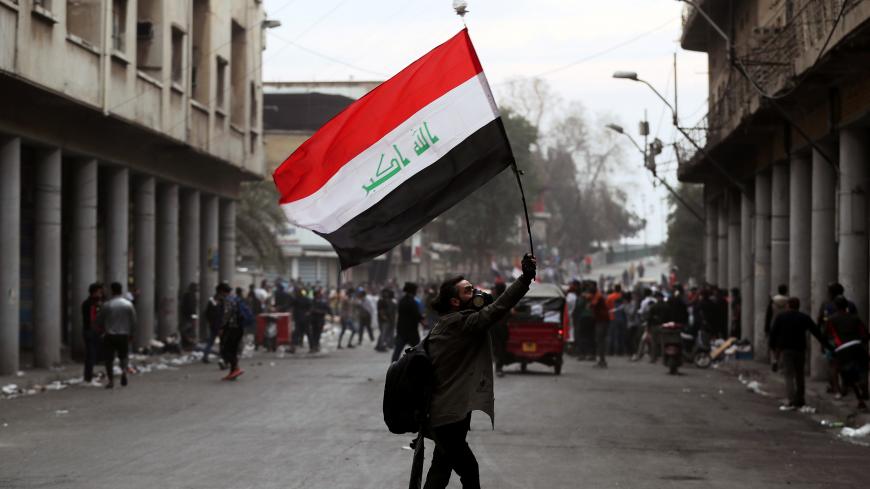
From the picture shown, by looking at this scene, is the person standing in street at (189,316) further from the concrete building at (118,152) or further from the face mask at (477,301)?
the face mask at (477,301)

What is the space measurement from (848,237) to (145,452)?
1440 cm

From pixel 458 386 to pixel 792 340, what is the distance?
485 inches

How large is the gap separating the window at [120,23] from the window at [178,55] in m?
4.58

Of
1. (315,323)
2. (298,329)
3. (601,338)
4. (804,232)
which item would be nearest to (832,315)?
(804,232)

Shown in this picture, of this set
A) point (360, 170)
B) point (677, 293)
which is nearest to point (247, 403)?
point (360, 170)

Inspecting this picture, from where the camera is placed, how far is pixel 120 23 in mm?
31094

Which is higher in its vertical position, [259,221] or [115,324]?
[259,221]

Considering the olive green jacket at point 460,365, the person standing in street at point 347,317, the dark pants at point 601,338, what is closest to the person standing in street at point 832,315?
the dark pants at point 601,338

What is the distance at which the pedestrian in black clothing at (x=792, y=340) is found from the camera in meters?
19.5

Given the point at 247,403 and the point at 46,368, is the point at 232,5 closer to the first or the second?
the point at 46,368

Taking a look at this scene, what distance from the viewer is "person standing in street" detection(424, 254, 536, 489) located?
8352 mm

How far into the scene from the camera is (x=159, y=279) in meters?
38.8

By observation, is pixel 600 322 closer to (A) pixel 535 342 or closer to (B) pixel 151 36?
(A) pixel 535 342

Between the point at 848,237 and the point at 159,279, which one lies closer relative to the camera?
the point at 848,237
